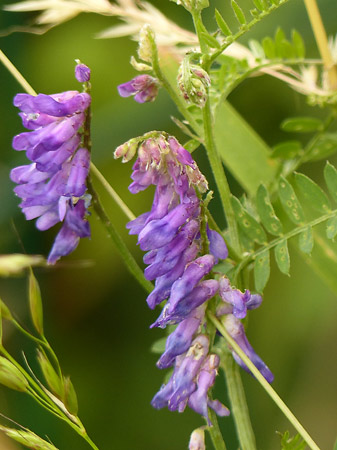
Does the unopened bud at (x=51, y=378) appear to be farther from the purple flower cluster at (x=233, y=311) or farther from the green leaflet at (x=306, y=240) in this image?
the green leaflet at (x=306, y=240)

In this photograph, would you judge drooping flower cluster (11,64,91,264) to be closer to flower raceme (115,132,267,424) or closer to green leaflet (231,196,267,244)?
flower raceme (115,132,267,424)

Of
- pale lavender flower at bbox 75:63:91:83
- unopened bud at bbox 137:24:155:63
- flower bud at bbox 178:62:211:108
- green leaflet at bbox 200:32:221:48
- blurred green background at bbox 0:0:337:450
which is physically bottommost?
blurred green background at bbox 0:0:337:450

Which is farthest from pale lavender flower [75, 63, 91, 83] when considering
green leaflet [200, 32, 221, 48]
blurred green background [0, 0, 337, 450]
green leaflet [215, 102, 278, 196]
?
blurred green background [0, 0, 337, 450]

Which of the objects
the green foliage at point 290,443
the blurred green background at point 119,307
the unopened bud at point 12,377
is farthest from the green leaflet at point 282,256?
the blurred green background at point 119,307

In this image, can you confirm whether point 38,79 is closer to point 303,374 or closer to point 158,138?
point 303,374

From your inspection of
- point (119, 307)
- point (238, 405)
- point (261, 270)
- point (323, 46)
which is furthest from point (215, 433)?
point (119, 307)

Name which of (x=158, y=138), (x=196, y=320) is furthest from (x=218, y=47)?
(x=196, y=320)

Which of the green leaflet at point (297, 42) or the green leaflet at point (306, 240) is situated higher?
the green leaflet at point (297, 42)
